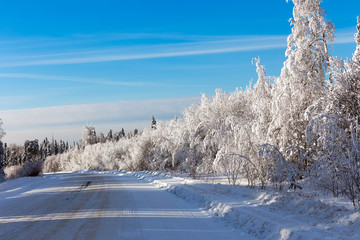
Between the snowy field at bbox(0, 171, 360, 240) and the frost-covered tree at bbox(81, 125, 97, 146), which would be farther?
the frost-covered tree at bbox(81, 125, 97, 146)

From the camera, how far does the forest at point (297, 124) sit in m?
10.4

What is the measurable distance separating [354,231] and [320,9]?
14990 mm

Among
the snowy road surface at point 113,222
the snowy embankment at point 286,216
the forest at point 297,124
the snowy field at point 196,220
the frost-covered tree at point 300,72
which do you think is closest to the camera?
the snowy embankment at point 286,216

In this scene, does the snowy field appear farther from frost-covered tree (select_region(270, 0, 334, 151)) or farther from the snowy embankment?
frost-covered tree (select_region(270, 0, 334, 151))

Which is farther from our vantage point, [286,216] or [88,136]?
[88,136]

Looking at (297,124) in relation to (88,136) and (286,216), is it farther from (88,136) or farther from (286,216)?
(88,136)

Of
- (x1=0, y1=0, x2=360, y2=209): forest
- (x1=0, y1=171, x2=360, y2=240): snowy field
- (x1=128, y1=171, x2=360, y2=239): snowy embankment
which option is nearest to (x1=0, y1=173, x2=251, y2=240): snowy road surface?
(x1=0, y1=171, x2=360, y2=240): snowy field

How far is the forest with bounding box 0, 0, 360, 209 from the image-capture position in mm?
10438

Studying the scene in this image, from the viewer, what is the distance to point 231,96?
91.7 feet

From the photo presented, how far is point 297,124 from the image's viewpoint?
1627 centimetres

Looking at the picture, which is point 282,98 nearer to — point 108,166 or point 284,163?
point 284,163

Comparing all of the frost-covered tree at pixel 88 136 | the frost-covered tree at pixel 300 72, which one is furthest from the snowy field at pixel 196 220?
the frost-covered tree at pixel 88 136

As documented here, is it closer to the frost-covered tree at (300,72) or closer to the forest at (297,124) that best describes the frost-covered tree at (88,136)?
the forest at (297,124)

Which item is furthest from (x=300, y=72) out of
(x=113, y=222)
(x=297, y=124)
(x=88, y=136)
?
(x=88, y=136)
